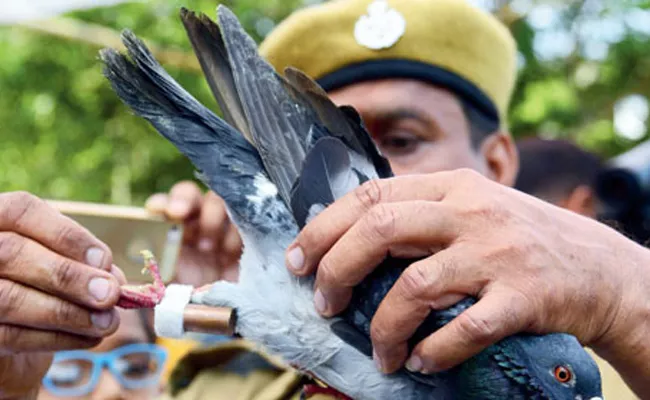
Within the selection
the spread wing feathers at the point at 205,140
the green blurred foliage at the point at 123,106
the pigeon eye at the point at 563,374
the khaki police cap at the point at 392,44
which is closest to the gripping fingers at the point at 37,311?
the spread wing feathers at the point at 205,140

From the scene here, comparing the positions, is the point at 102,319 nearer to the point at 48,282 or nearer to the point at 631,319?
the point at 48,282

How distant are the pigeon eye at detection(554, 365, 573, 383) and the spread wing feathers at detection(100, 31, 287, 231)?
2.12ft

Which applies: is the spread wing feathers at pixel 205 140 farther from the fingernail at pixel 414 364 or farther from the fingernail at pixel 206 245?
the fingernail at pixel 206 245

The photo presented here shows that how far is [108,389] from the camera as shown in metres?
2.91

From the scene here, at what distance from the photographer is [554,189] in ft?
12.6

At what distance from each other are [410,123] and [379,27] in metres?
0.34

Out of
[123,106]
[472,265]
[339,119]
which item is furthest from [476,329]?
[123,106]

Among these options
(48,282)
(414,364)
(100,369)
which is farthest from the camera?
(100,369)

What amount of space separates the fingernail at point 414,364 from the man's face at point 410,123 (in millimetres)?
986

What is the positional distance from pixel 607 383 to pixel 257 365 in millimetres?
1020

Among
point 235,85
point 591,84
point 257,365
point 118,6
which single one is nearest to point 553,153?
point 257,365

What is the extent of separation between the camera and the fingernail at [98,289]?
1.51 m

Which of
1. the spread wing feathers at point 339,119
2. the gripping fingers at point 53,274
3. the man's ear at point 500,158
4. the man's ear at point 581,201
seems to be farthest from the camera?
the man's ear at point 581,201

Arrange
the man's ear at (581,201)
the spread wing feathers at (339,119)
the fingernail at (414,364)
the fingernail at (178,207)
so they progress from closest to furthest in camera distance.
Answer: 1. the fingernail at (414,364)
2. the spread wing feathers at (339,119)
3. the fingernail at (178,207)
4. the man's ear at (581,201)
